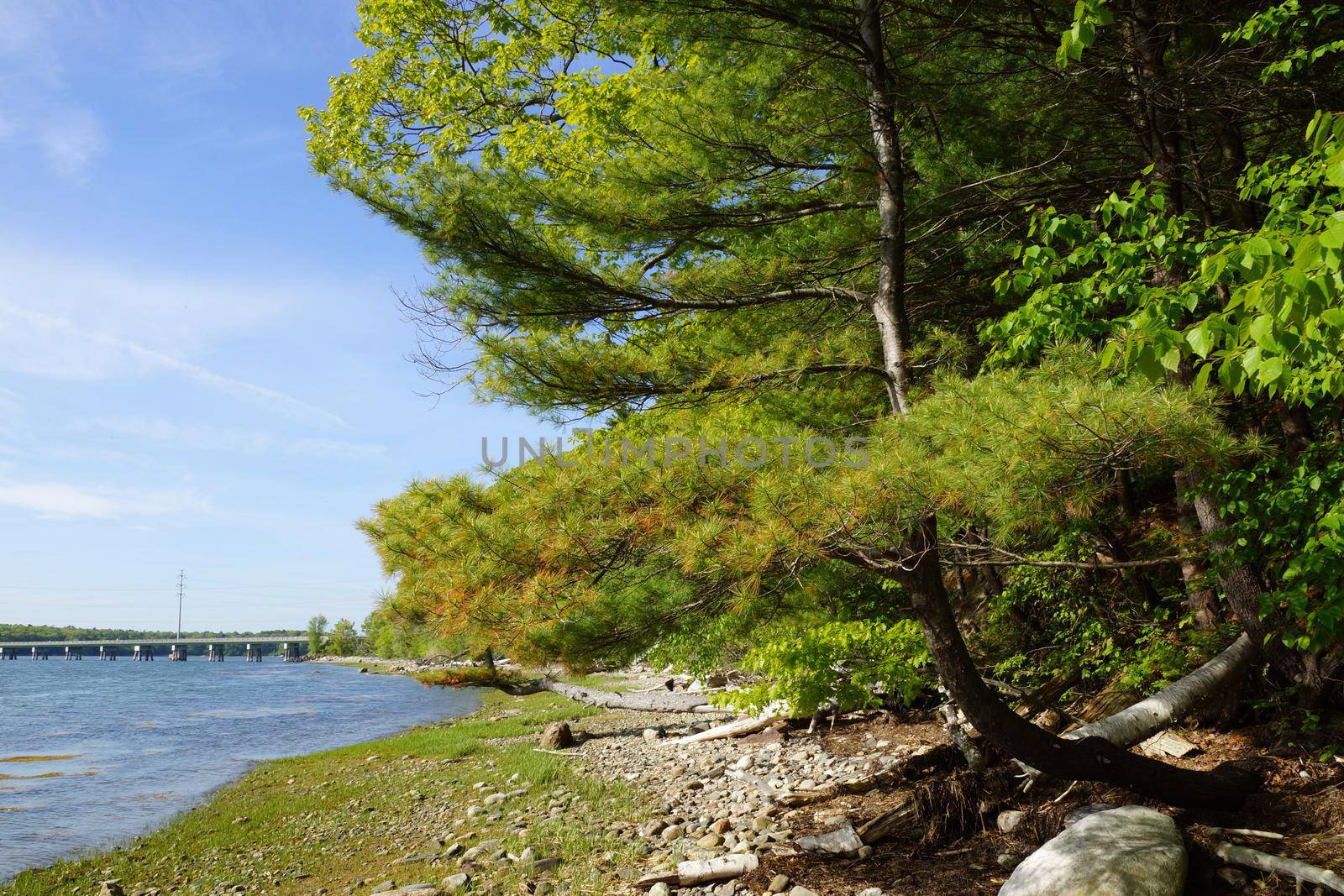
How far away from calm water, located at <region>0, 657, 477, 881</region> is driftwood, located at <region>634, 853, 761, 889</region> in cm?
776

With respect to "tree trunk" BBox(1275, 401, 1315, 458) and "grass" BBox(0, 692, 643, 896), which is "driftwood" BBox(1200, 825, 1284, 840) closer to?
"tree trunk" BBox(1275, 401, 1315, 458)

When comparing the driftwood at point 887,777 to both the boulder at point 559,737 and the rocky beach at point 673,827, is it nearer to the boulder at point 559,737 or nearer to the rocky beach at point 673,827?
the rocky beach at point 673,827

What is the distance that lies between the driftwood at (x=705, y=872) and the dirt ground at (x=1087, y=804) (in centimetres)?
11

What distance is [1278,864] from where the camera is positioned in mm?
3971

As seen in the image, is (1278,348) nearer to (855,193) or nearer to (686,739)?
(855,193)

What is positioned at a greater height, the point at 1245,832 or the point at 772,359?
the point at 772,359

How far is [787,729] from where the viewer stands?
33.9 ft

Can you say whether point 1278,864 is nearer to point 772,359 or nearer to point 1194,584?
point 1194,584

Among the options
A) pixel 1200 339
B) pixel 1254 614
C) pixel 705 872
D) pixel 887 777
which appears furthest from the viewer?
pixel 887 777

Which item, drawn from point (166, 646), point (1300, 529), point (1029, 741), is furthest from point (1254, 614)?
point (166, 646)

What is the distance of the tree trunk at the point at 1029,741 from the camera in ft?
16.3

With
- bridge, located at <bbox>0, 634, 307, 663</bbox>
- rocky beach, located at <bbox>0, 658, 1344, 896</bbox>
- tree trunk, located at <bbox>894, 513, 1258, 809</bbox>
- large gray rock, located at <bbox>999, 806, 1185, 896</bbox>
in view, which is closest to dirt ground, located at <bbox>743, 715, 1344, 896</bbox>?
rocky beach, located at <bbox>0, 658, 1344, 896</bbox>

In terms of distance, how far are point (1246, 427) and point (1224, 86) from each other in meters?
2.87

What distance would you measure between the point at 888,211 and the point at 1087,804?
4.42 metres
